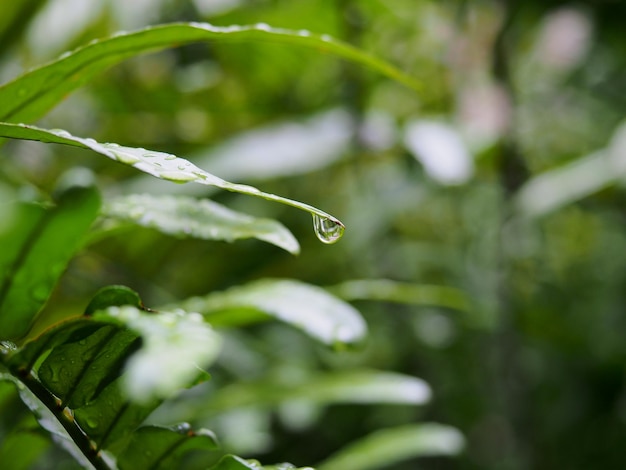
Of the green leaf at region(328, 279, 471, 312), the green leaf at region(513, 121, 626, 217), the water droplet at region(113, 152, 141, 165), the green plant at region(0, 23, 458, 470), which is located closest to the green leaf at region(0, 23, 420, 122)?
the green plant at region(0, 23, 458, 470)

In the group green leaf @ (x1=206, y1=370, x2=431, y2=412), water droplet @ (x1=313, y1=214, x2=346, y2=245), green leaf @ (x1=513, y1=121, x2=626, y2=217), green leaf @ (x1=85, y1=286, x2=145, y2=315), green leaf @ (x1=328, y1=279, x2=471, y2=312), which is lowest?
green leaf @ (x1=85, y1=286, x2=145, y2=315)

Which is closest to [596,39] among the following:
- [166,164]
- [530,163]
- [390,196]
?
[530,163]

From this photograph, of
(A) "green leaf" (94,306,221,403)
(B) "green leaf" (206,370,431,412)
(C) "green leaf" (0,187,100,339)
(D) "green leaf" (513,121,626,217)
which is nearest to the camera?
(A) "green leaf" (94,306,221,403)

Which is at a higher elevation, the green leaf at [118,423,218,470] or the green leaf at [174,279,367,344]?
the green leaf at [174,279,367,344]

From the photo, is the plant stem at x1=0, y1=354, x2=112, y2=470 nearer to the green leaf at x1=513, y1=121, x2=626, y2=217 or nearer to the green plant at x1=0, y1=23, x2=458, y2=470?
the green plant at x1=0, y1=23, x2=458, y2=470

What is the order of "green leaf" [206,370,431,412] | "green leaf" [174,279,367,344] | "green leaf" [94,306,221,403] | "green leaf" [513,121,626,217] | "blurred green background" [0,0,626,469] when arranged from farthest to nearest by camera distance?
"blurred green background" [0,0,626,469] → "green leaf" [513,121,626,217] → "green leaf" [206,370,431,412] → "green leaf" [174,279,367,344] → "green leaf" [94,306,221,403]

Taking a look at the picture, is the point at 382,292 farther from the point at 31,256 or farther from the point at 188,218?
the point at 31,256

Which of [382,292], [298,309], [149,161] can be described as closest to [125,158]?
[149,161]

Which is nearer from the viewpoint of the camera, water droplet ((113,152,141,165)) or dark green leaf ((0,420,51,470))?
water droplet ((113,152,141,165))
